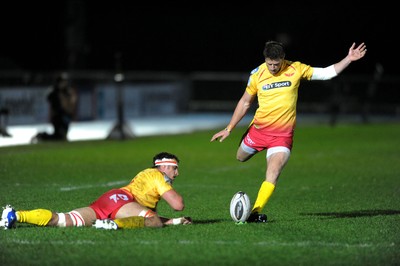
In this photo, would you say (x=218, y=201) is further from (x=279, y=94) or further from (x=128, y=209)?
(x=128, y=209)

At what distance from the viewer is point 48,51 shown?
47031 millimetres

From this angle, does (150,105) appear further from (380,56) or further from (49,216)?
(49,216)

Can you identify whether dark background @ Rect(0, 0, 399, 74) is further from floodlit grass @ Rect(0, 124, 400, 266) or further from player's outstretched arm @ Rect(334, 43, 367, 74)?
player's outstretched arm @ Rect(334, 43, 367, 74)

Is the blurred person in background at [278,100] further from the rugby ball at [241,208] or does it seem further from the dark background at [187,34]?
the dark background at [187,34]

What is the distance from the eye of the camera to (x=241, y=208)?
10477mm

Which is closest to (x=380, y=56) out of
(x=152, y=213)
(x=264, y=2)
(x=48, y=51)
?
(x=264, y=2)

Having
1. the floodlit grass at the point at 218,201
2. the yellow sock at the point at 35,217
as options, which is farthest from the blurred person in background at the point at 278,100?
the yellow sock at the point at 35,217

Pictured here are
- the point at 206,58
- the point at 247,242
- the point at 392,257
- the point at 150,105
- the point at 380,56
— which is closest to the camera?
the point at 392,257

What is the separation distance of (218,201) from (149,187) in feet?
10.8

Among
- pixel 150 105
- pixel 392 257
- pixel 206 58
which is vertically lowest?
pixel 392 257

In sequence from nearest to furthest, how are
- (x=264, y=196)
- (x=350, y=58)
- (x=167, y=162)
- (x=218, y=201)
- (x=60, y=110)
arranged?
(x=167, y=162) < (x=264, y=196) < (x=350, y=58) < (x=218, y=201) < (x=60, y=110)

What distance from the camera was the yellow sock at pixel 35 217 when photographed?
978cm

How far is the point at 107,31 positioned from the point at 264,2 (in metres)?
9.47

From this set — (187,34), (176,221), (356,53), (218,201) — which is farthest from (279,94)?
(187,34)
